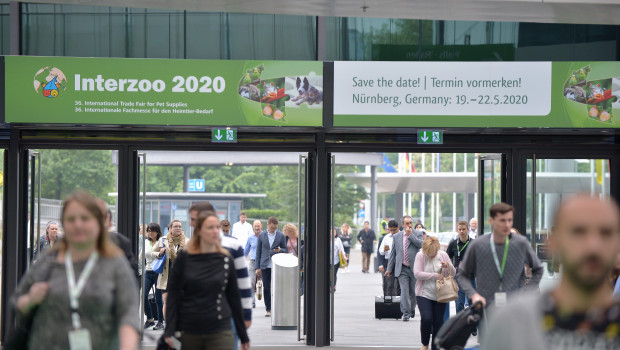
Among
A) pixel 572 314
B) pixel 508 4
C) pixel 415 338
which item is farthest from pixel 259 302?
pixel 572 314

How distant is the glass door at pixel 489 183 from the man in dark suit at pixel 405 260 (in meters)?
2.47

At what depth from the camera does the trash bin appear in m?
14.8

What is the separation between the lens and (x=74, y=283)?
439 cm

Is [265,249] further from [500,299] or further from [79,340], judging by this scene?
[79,340]

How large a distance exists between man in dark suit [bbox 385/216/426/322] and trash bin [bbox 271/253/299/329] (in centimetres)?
186

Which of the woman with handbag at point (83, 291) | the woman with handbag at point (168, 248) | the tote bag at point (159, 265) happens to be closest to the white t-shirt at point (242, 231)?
the woman with handbag at point (168, 248)

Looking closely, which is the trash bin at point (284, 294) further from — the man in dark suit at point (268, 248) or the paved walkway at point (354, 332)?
the man in dark suit at point (268, 248)

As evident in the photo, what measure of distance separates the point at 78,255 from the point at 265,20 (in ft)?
29.2

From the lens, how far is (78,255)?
175 inches

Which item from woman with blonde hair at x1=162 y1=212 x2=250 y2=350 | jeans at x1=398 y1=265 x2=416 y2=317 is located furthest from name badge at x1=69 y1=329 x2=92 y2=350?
jeans at x1=398 y1=265 x2=416 y2=317

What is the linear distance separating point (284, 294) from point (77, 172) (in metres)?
38.9

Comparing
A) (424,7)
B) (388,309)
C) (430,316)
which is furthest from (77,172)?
(424,7)

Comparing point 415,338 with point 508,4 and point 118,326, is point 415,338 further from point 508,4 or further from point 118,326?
point 118,326

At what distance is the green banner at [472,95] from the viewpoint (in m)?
11.8
